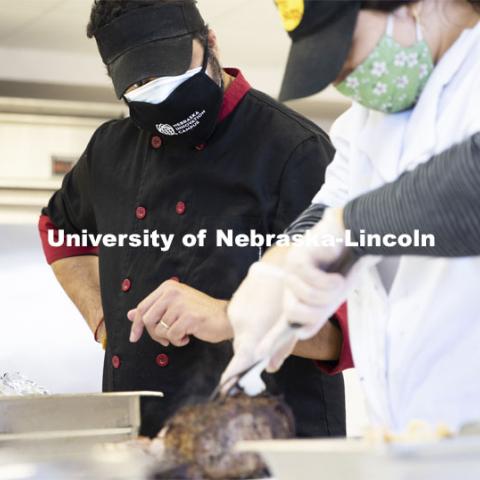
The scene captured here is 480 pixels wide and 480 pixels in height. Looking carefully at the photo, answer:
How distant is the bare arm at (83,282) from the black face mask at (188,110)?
0.61 meters

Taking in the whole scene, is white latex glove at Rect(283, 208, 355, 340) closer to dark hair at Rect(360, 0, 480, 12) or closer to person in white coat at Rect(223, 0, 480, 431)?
person in white coat at Rect(223, 0, 480, 431)

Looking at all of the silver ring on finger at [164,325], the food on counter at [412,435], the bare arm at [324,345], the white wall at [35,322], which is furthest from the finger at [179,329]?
the white wall at [35,322]

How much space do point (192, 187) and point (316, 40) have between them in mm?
976

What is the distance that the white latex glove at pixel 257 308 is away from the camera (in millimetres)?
1408

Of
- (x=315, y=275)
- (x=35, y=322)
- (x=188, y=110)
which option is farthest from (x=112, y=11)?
(x=35, y=322)

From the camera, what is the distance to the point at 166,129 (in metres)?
2.27

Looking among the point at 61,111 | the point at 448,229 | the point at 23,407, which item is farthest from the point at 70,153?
the point at 448,229

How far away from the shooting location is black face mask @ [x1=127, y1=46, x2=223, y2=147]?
2.21 m

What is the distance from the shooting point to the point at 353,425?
5.20 m

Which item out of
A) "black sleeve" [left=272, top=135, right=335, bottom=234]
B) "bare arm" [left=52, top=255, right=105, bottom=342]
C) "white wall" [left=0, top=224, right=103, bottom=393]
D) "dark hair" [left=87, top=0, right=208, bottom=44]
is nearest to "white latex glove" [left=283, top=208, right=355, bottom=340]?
"black sleeve" [left=272, top=135, right=335, bottom=234]

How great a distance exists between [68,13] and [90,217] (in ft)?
6.50

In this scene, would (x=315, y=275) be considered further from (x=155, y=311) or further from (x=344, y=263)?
(x=155, y=311)

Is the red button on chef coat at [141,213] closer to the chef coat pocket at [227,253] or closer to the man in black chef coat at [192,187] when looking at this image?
the man in black chef coat at [192,187]

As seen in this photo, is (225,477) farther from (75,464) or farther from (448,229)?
(448,229)
